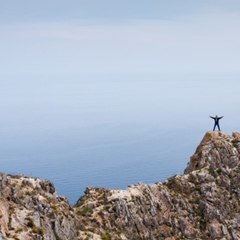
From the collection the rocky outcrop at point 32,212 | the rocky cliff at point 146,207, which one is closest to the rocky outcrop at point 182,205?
the rocky cliff at point 146,207

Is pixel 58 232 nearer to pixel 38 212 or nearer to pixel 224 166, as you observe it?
pixel 38 212

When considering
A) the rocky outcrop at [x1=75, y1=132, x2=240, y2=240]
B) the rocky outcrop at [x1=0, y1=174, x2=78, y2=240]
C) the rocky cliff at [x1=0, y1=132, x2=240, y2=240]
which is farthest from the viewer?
the rocky outcrop at [x1=75, y1=132, x2=240, y2=240]

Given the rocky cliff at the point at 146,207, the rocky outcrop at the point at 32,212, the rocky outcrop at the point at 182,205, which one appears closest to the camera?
the rocky outcrop at the point at 32,212

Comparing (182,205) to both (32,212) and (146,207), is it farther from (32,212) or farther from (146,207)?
(32,212)

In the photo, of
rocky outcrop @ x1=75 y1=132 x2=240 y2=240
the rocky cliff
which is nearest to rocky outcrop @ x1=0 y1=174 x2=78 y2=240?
the rocky cliff

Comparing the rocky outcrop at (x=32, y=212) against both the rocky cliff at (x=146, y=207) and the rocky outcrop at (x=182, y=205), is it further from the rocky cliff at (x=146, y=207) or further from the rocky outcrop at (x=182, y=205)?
the rocky outcrop at (x=182, y=205)

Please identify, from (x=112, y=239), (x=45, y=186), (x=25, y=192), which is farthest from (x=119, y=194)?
(x=25, y=192)

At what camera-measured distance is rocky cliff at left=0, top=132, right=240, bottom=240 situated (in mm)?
41969

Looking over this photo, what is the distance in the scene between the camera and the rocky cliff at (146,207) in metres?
42.0

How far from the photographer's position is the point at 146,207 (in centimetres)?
5647

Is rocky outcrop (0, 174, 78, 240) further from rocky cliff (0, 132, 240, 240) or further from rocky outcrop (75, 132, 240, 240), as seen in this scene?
rocky outcrop (75, 132, 240, 240)

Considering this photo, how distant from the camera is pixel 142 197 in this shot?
56906 millimetres

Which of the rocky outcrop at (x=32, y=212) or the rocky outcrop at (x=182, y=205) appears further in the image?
the rocky outcrop at (x=182, y=205)

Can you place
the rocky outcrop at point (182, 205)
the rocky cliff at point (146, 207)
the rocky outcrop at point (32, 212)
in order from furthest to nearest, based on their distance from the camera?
the rocky outcrop at point (182, 205) < the rocky cliff at point (146, 207) < the rocky outcrop at point (32, 212)
